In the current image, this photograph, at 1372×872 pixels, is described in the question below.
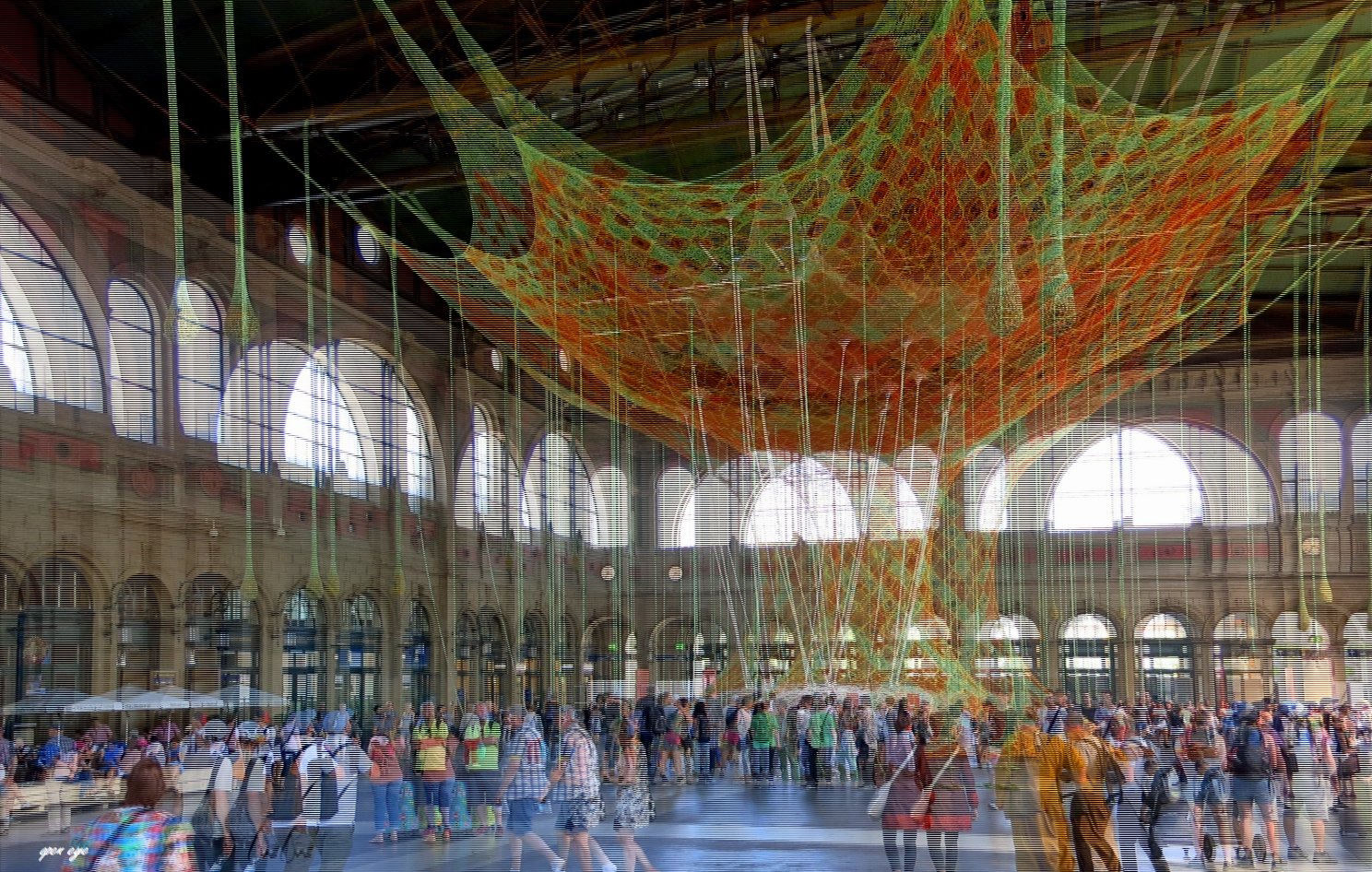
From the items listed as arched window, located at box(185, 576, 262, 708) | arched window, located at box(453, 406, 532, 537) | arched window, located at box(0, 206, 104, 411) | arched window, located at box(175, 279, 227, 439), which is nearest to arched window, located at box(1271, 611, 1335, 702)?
arched window, located at box(453, 406, 532, 537)

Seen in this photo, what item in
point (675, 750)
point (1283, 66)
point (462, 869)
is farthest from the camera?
point (675, 750)

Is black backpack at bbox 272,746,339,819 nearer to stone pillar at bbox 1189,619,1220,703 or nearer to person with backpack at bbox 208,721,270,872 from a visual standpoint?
person with backpack at bbox 208,721,270,872

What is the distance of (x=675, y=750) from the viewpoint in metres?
17.9

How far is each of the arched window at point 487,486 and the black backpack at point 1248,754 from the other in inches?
792

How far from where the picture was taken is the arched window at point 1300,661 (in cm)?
3209

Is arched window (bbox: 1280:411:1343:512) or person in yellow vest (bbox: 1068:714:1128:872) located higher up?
arched window (bbox: 1280:411:1343:512)

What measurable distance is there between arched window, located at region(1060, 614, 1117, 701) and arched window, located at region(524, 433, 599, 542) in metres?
13.5

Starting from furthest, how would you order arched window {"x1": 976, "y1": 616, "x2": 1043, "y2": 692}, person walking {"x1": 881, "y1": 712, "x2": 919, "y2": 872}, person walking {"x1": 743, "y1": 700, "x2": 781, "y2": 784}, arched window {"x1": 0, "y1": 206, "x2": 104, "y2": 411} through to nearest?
arched window {"x1": 976, "y1": 616, "x2": 1043, "y2": 692} < person walking {"x1": 743, "y1": 700, "x2": 781, "y2": 784} < arched window {"x1": 0, "y1": 206, "x2": 104, "y2": 411} < person walking {"x1": 881, "y1": 712, "x2": 919, "y2": 872}

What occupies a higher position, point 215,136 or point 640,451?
point 215,136

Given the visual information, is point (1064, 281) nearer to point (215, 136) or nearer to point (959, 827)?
point (959, 827)

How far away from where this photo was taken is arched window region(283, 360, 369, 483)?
2272 centimetres

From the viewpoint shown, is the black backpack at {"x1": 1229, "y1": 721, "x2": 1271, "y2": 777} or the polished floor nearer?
the polished floor

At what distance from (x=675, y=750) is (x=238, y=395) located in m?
9.45

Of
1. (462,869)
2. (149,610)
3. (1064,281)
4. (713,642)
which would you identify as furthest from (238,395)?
(713,642)
